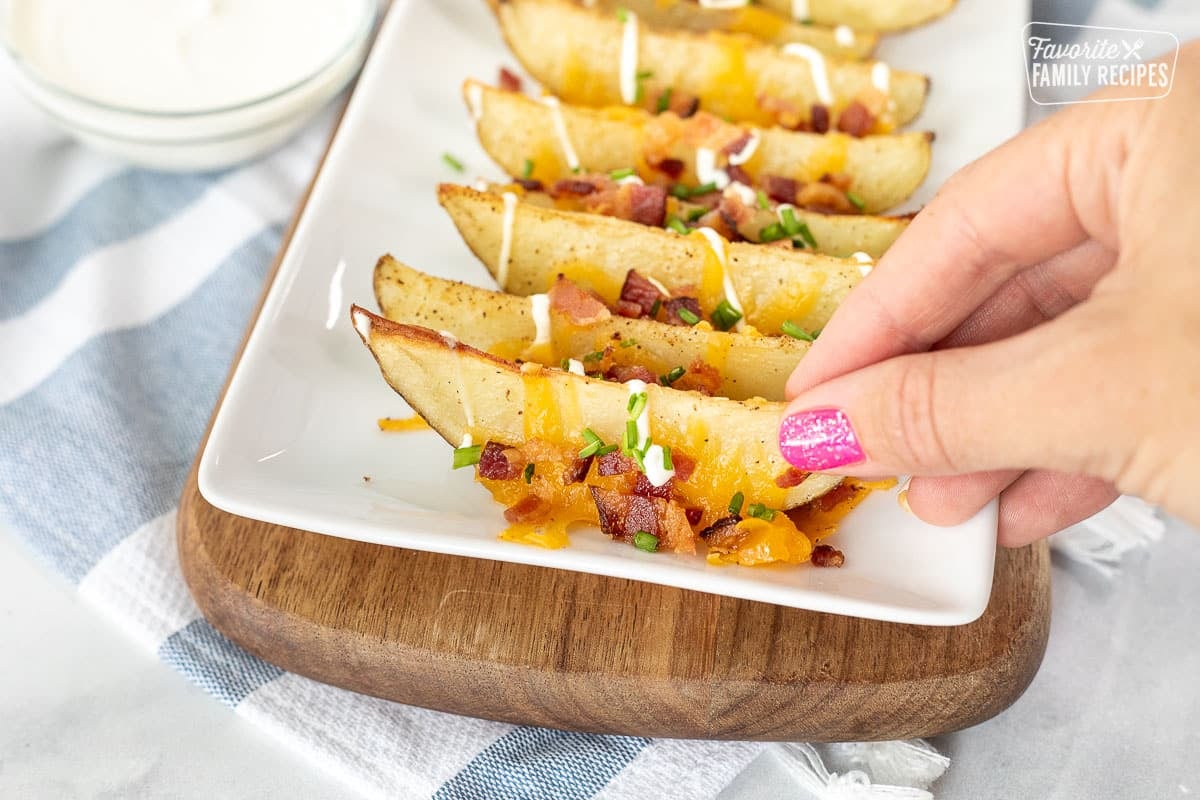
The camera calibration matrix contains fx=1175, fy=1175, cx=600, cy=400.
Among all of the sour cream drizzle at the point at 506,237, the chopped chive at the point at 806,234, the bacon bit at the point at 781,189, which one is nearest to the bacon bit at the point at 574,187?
the sour cream drizzle at the point at 506,237

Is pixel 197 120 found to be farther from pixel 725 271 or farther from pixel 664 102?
pixel 725 271

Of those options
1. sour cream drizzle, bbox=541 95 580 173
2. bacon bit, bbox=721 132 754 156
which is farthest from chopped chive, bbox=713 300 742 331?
sour cream drizzle, bbox=541 95 580 173

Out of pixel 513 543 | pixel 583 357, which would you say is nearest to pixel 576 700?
pixel 513 543

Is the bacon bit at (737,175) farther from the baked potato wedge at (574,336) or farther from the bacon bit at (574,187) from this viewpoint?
the baked potato wedge at (574,336)

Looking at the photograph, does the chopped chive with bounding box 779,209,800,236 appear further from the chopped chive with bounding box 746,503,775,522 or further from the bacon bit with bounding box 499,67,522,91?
the bacon bit with bounding box 499,67,522,91

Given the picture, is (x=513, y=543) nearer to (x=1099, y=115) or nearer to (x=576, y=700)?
(x=576, y=700)

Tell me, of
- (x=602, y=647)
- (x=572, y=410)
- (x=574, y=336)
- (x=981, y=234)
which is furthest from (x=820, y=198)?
(x=602, y=647)
